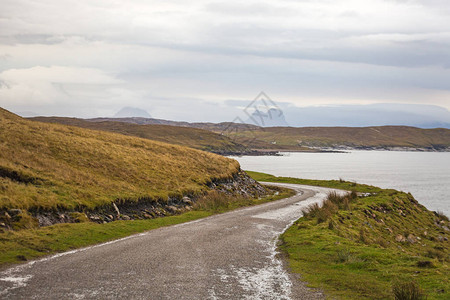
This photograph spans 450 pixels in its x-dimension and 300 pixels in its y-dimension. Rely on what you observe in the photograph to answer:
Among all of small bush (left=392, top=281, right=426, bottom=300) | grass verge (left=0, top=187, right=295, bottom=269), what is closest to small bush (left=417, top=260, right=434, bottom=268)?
small bush (left=392, top=281, right=426, bottom=300)

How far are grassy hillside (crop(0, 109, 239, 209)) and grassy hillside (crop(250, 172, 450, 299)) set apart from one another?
44.0ft

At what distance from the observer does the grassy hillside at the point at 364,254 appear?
1240 cm

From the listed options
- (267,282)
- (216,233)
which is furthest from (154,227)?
(267,282)

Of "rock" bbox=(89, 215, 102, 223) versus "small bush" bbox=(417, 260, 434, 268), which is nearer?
"small bush" bbox=(417, 260, 434, 268)

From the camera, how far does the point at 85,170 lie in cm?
3338

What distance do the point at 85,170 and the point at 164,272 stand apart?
2217cm

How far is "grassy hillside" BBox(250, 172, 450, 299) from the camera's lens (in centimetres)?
1240

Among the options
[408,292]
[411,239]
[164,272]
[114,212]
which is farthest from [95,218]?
[411,239]

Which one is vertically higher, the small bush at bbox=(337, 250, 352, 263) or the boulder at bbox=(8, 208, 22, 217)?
the boulder at bbox=(8, 208, 22, 217)

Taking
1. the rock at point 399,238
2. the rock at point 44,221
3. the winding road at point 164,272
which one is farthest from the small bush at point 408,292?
the rock at point 399,238

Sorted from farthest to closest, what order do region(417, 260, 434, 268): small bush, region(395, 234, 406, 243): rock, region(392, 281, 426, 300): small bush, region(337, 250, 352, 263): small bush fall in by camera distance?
region(395, 234, 406, 243): rock, region(337, 250, 352, 263): small bush, region(417, 260, 434, 268): small bush, region(392, 281, 426, 300): small bush

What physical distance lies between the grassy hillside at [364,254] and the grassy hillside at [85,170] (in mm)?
13411

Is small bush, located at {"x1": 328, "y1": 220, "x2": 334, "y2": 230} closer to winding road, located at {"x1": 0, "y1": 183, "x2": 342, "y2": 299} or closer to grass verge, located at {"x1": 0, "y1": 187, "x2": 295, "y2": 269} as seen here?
winding road, located at {"x1": 0, "y1": 183, "x2": 342, "y2": 299}

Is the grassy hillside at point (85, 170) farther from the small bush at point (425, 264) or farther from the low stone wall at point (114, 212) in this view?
the small bush at point (425, 264)
